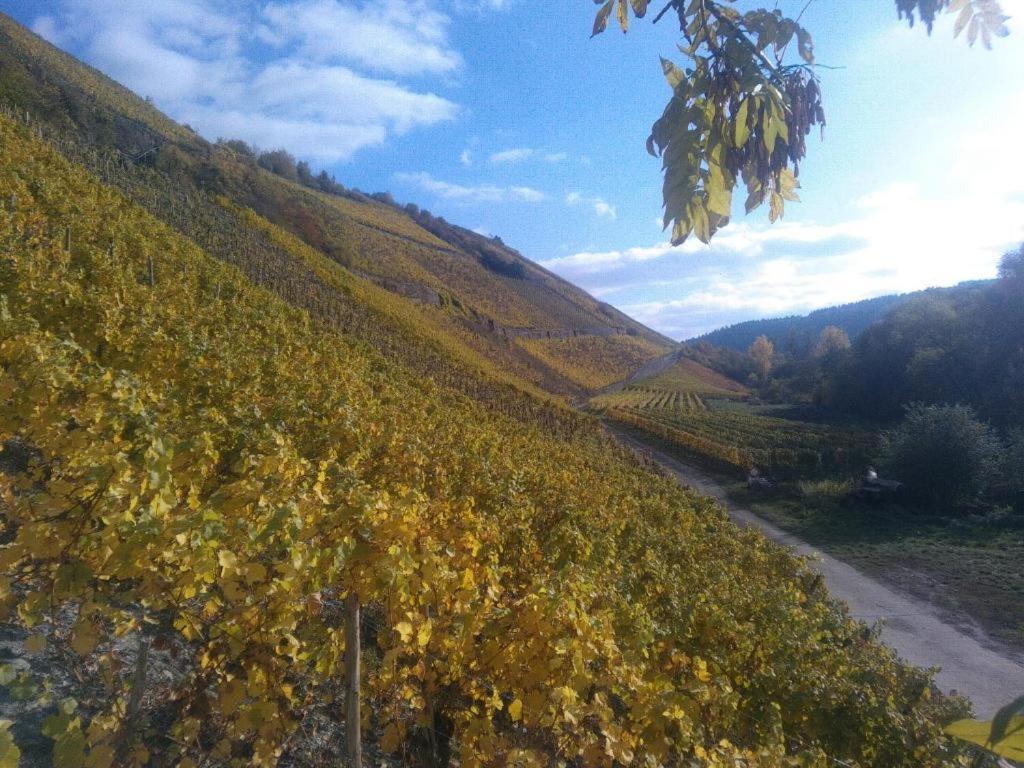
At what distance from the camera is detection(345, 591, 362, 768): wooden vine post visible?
239 cm

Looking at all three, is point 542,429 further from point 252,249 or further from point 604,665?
point 604,665

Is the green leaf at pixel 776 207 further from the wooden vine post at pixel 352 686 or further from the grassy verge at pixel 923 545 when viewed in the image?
the grassy verge at pixel 923 545

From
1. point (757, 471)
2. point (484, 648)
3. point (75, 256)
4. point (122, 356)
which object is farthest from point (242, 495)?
point (757, 471)

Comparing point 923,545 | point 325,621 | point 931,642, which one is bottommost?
point 923,545

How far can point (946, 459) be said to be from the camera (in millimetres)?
27516

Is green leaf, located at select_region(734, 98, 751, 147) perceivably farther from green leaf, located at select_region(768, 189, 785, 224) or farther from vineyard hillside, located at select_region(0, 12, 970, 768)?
vineyard hillside, located at select_region(0, 12, 970, 768)

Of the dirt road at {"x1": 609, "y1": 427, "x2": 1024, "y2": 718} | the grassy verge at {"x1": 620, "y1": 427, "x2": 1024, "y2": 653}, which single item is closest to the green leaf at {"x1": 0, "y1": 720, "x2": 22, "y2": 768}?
the dirt road at {"x1": 609, "y1": 427, "x2": 1024, "y2": 718}

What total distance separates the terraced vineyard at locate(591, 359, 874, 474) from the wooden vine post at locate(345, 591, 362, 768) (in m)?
35.5

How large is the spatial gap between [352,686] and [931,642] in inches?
655

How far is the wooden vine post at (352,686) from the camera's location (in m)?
2.39

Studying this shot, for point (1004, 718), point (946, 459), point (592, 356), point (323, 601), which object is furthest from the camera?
point (592, 356)

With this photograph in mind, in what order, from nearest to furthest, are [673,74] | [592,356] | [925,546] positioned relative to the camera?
1. [673,74]
2. [925,546]
3. [592,356]

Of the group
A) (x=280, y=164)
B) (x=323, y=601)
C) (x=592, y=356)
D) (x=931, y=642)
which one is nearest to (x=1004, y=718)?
(x=323, y=601)

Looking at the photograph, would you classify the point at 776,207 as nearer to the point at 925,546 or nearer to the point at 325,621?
the point at 325,621
